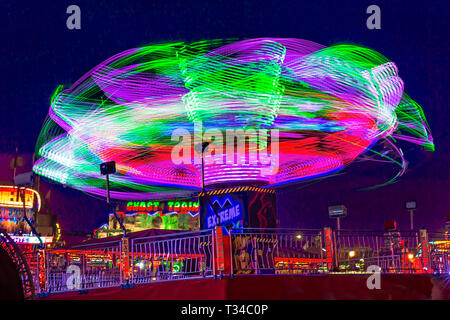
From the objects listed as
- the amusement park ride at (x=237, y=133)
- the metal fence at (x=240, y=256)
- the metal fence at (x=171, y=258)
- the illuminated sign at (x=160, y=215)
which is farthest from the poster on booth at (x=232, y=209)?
the illuminated sign at (x=160, y=215)

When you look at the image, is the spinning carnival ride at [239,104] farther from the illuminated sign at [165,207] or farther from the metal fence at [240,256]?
the illuminated sign at [165,207]

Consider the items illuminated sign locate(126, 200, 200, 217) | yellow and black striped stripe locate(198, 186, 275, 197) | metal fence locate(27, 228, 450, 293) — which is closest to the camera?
metal fence locate(27, 228, 450, 293)

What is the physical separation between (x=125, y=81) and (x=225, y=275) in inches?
A: 319

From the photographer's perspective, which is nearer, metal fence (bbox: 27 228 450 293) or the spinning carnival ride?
metal fence (bbox: 27 228 450 293)

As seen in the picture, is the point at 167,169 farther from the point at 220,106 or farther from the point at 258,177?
the point at 220,106

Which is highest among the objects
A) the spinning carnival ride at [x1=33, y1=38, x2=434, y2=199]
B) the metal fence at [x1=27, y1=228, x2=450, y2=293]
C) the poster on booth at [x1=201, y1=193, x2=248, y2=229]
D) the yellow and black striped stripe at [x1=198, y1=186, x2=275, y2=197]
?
the spinning carnival ride at [x1=33, y1=38, x2=434, y2=199]

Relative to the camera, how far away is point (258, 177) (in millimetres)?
21391

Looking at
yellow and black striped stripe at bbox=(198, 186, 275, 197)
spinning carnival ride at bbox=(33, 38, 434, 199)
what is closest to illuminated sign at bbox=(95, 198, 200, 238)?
spinning carnival ride at bbox=(33, 38, 434, 199)

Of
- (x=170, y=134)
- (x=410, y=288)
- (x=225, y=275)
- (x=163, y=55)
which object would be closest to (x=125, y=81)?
(x=163, y=55)

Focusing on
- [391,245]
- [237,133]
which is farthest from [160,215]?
[391,245]

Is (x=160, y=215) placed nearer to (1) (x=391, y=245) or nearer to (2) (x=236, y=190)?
(2) (x=236, y=190)

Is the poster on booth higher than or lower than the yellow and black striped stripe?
lower

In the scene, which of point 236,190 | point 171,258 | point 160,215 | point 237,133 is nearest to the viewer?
point 171,258

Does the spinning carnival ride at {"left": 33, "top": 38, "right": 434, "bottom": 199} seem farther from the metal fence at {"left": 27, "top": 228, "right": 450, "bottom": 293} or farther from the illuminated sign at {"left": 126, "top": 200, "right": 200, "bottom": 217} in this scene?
the illuminated sign at {"left": 126, "top": 200, "right": 200, "bottom": 217}
